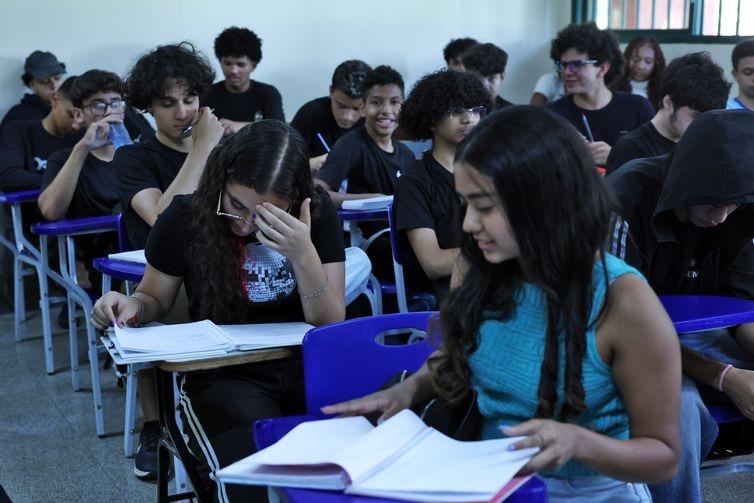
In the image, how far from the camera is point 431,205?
2908 mm

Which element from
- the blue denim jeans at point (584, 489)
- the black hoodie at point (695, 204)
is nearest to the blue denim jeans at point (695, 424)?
the black hoodie at point (695, 204)

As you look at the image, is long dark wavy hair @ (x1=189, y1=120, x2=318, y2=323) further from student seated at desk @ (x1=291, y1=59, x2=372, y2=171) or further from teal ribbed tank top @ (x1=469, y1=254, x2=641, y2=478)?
student seated at desk @ (x1=291, y1=59, x2=372, y2=171)

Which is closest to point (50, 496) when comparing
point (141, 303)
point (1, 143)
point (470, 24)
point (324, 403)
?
point (141, 303)

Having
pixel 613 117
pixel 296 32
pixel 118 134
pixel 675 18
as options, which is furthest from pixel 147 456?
pixel 675 18

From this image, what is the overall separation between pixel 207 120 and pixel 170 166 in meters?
0.21

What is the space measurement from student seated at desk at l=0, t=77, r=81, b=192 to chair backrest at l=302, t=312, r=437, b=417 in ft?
10.2

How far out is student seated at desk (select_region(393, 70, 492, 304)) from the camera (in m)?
2.83

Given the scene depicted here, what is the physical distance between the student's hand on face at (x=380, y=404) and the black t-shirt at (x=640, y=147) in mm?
1844

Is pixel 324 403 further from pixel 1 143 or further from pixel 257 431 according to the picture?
pixel 1 143

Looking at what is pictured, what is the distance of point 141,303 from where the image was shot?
204 centimetres

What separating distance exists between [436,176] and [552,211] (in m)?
1.72

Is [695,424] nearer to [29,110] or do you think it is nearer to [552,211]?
[552,211]

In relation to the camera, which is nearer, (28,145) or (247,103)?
(28,145)

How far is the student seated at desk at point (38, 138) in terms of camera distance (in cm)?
443
